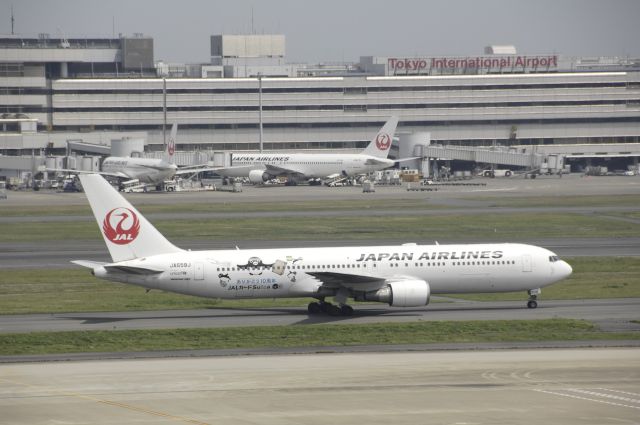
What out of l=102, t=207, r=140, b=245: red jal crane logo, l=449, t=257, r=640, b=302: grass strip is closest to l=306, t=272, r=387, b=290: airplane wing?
l=449, t=257, r=640, b=302: grass strip

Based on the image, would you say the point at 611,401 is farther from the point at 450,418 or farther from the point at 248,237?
the point at 248,237

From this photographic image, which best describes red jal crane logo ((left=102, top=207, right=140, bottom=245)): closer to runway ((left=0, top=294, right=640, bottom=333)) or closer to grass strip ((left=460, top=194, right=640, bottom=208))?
runway ((left=0, top=294, right=640, bottom=333))

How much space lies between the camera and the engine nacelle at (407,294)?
5375 cm

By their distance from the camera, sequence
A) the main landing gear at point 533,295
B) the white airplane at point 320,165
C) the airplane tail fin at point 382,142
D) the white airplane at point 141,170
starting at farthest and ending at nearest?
1. the airplane tail fin at point 382,142
2. the white airplane at point 320,165
3. the white airplane at point 141,170
4. the main landing gear at point 533,295

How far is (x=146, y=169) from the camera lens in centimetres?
16475

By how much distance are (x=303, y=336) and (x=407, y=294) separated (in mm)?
6611

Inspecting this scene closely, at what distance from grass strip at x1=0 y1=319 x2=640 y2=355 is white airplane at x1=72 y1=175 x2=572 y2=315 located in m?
4.16

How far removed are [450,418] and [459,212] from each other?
80.1 meters

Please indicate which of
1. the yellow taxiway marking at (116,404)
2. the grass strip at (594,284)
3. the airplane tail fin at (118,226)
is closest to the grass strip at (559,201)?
the grass strip at (594,284)

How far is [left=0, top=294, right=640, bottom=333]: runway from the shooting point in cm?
5284

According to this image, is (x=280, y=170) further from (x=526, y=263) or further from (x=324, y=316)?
(x=324, y=316)

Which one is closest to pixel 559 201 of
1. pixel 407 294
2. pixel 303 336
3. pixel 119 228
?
pixel 407 294

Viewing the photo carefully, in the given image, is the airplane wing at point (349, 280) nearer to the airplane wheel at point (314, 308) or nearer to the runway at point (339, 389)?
the airplane wheel at point (314, 308)

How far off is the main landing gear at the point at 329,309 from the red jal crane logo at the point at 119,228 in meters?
9.62
